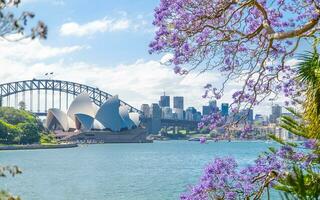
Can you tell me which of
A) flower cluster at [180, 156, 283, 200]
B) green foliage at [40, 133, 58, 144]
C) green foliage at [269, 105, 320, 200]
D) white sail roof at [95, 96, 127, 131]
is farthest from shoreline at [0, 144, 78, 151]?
green foliage at [269, 105, 320, 200]

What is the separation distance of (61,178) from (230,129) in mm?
28244

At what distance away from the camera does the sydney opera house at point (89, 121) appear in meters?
103

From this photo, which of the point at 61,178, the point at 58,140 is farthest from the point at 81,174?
the point at 58,140

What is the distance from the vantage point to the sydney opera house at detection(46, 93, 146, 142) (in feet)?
336

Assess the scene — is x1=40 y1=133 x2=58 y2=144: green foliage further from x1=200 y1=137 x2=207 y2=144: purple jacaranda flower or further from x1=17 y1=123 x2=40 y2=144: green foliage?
x1=200 y1=137 x2=207 y2=144: purple jacaranda flower

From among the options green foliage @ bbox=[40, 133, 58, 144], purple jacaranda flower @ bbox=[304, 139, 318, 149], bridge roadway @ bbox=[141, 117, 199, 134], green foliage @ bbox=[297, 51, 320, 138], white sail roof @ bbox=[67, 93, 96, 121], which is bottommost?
green foliage @ bbox=[40, 133, 58, 144]

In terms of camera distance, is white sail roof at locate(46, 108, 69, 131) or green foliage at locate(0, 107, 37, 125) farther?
white sail roof at locate(46, 108, 69, 131)

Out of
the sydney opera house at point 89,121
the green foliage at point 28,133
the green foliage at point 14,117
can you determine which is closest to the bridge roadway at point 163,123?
the sydney opera house at point 89,121

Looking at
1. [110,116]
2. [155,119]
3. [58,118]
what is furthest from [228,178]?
[155,119]

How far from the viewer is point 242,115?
22.3ft

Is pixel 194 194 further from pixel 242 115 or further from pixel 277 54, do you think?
pixel 277 54

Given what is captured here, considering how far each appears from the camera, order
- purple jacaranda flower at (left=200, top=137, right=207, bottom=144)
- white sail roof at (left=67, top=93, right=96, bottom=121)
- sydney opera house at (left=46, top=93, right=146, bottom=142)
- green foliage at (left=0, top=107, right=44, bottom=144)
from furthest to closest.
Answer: white sail roof at (left=67, top=93, right=96, bottom=121) < sydney opera house at (left=46, top=93, right=146, bottom=142) < green foliage at (left=0, top=107, right=44, bottom=144) < purple jacaranda flower at (left=200, top=137, right=207, bottom=144)

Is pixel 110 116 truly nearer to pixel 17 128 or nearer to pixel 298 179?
pixel 17 128

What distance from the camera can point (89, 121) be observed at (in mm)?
103250
